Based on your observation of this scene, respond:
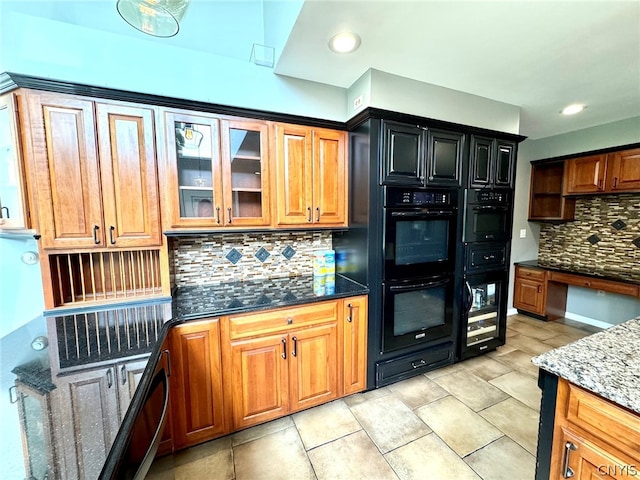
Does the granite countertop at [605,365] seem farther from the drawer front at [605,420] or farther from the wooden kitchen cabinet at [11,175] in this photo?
the wooden kitchen cabinet at [11,175]

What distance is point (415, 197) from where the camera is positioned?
2146 millimetres

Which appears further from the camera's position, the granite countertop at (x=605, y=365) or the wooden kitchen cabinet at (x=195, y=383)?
the wooden kitchen cabinet at (x=195, y=383)

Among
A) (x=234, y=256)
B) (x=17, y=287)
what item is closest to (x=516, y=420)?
(x=234, y=256)

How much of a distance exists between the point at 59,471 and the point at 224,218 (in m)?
1.47

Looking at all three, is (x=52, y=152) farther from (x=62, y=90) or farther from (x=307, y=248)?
(x=307, y=248)

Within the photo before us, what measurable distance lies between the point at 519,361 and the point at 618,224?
2237 millimetres

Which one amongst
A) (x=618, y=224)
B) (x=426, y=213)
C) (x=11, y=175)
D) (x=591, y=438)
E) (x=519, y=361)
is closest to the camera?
(x=591, y=438)

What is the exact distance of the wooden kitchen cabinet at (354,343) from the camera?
6.68ft

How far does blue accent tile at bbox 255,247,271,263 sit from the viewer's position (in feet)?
7.63

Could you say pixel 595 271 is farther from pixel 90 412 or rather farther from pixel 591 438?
pixel 90 412

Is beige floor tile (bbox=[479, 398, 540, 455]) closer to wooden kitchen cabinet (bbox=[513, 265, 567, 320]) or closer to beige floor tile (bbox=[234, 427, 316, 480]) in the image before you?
beige floor tile (bbox=[234, 427, 316, 480])

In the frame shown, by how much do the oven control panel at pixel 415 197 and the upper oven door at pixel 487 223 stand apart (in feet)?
1.07

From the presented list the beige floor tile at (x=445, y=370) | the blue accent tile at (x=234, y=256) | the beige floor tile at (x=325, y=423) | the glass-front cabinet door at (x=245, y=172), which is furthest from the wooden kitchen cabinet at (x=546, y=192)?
the blue accent tile at (x=234, y=256)

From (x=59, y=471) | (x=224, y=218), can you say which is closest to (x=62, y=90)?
(x=224, y=218)
